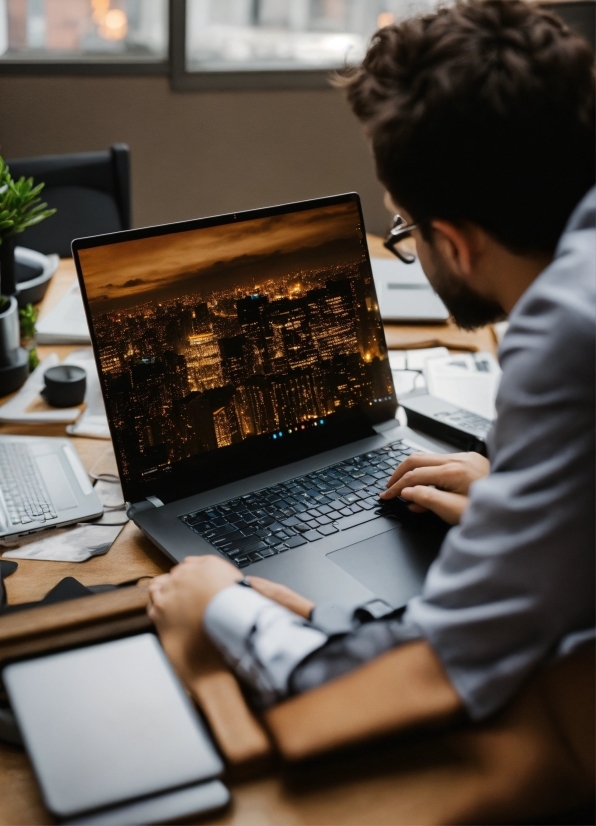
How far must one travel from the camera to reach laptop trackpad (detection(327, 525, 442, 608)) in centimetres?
92

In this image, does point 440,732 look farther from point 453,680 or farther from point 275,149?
point 275,149

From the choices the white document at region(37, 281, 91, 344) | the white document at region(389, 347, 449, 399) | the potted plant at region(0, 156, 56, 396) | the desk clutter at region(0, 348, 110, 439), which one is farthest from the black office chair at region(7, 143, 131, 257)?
the white document at region(389, 347, 449, 399)

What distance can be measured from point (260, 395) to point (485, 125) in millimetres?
492

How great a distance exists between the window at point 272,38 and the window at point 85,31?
155 millimetres

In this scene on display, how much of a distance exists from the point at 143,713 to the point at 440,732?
10.2 inches

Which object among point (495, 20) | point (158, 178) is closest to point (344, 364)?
point (495, 20)

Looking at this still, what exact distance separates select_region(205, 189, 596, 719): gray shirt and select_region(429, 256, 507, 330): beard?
222 mm

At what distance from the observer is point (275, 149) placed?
10.9 ft

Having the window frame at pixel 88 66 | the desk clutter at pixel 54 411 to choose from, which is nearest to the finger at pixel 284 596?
the desk clutter at pixel 54 411

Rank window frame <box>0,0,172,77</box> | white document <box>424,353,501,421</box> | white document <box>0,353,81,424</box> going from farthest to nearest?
window frame <box>0,0,172,77</box>
white document <box>424,353,501,421</box>
white document <box>0,353,81,424</box>

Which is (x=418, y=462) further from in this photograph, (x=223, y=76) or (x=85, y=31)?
(x=85, y=31)

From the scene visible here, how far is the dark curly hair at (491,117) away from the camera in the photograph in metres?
0.79

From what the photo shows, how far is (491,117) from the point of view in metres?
0.79

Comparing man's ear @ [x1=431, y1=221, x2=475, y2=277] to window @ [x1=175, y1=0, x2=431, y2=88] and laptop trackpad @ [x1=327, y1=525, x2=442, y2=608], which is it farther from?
window @ [x1=175, y1=0, x2=431, y2=88]
